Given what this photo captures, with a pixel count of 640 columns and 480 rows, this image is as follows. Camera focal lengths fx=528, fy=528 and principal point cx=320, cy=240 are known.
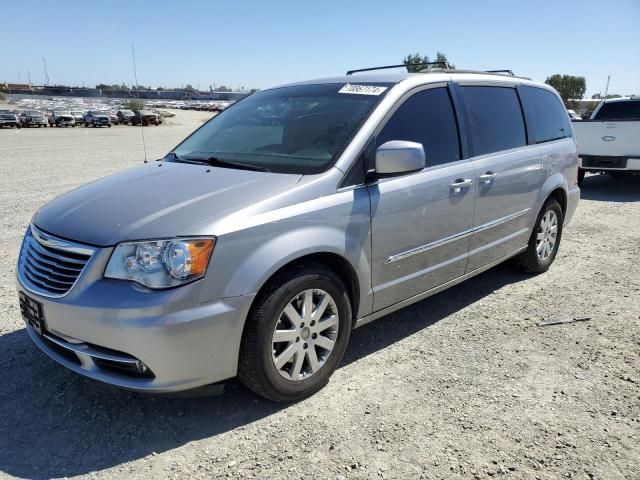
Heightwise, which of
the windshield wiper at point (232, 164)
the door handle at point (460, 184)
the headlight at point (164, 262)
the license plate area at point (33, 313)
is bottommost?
the license plate area at point (33, 313)

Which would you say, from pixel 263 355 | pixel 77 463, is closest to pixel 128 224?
pixel 263 355

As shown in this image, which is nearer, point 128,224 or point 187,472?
point 187,472

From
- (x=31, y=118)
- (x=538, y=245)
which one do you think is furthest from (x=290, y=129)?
(x=31, y=118)

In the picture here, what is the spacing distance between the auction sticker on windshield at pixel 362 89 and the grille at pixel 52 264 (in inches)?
80.0

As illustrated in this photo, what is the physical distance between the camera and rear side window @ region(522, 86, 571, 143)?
5023 mm

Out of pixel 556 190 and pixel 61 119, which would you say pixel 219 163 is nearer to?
pixel 556 190

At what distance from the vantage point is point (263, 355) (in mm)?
2771

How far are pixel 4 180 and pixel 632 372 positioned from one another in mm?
12105

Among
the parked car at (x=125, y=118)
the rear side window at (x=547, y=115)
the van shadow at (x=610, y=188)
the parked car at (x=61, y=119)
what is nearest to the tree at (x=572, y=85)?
the parked car at (x=125, y=118)

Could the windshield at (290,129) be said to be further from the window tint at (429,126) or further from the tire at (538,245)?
the tire at (538,245)

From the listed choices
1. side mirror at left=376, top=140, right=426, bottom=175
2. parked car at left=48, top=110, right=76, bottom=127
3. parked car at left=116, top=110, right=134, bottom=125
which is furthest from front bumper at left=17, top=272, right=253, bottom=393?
parked car at left=116, top=110, right=134, bottom=125

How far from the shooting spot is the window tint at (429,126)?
350 cm

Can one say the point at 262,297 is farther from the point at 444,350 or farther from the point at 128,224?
the point at 444,350

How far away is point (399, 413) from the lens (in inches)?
116
